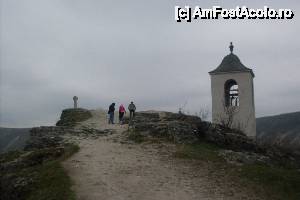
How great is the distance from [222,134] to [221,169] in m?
5.19

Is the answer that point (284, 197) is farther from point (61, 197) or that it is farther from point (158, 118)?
point (158, 118)

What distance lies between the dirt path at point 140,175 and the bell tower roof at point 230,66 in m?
13.1

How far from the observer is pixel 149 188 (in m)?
14.1

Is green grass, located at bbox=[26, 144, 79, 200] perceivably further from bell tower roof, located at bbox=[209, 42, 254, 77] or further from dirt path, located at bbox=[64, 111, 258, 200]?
bell tower roof, located at bbox=[209, 42, 254, 77]

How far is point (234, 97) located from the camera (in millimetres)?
32031

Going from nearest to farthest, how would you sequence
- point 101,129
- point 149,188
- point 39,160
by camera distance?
point 149,188 < point 39,160 < point 101,129

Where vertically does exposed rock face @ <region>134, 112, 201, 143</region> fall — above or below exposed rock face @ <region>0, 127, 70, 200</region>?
→ above

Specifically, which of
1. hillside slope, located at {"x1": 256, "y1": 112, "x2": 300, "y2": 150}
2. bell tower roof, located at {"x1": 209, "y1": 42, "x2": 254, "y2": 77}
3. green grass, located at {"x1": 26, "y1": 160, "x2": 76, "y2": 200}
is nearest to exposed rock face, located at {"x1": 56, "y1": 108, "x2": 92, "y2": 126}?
bell tower roof, located at {"x1": 209, "y1": 42, "x2": 254, "y2": 77}

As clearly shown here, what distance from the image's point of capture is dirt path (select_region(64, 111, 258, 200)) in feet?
44.5

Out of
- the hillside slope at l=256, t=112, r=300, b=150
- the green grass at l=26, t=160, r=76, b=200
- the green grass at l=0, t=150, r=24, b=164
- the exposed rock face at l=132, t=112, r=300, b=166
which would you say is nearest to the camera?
the green grass at l=26, t=160, r=76, b=200

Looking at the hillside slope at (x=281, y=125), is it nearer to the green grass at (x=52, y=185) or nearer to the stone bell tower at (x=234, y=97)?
the stone bell tower at (x=234, y=97)

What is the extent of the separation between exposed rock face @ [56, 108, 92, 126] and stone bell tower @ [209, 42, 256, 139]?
8042 millimetres

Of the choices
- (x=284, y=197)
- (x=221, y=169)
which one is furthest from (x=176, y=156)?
(x=284, y=197)

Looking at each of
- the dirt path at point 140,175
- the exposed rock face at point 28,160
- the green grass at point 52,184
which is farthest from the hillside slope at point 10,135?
the green grass at point 52,184
